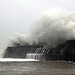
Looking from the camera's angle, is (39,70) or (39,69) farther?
(39,69)

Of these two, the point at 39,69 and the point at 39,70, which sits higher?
the point at 39,69

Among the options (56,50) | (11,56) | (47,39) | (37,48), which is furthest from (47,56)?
(11,56)

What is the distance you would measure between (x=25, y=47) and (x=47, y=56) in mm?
20051

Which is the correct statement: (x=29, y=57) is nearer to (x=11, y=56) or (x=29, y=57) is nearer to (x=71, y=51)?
(x=11, y=56)

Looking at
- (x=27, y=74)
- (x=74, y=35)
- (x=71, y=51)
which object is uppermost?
(x=74, y=35)

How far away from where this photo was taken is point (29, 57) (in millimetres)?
95812

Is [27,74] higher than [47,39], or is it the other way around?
[47,39]

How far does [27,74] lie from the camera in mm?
37281

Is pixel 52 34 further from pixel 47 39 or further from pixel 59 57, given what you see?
pixel 59 57

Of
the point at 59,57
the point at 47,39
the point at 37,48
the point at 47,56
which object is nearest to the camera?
the point at 59,57

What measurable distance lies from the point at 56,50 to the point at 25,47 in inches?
908

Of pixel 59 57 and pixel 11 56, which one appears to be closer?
pixel 59 57

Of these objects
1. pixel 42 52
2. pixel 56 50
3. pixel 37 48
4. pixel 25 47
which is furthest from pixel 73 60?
pixel 25 47

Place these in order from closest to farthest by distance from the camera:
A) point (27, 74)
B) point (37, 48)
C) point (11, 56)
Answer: point (27, 74), point (37, 48), point (11, 56)
